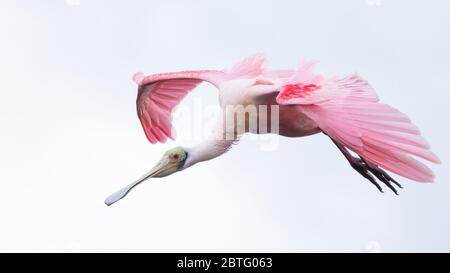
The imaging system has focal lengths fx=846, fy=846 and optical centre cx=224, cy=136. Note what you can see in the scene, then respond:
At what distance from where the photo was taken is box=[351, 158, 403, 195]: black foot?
388cm

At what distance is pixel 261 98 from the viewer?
13.0 feet

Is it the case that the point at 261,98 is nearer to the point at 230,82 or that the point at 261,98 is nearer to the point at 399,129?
the point at 230,82

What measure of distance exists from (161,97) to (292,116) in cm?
93

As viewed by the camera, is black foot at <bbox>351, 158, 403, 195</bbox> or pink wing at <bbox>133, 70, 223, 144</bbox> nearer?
black foot at <bbox>351, 158, 403, 195</bbox>

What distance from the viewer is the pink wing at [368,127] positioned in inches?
142

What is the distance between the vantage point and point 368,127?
3.65 m

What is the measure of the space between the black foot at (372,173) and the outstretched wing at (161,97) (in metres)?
→ 0.92

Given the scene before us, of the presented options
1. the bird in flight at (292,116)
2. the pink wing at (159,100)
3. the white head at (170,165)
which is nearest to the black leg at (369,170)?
the bird in flight at (292,116)

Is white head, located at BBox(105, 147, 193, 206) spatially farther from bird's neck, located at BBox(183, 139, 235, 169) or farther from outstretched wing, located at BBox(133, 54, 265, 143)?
outstretched wing, located at BBox(133, 54, 265, 143)

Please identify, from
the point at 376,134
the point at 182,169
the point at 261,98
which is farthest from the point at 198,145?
the point at 376,134

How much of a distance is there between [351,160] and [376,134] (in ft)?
1.13

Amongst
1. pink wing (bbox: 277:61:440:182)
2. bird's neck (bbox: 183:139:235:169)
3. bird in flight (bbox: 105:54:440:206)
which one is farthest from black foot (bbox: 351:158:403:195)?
bird's neck (bbox: 183:139:235:169)

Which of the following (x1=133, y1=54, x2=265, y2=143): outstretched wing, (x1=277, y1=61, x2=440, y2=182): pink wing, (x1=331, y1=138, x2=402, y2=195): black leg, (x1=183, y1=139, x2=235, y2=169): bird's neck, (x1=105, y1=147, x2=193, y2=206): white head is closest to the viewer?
(x1=277, y1=61, x2=440, y2=182): pink wing

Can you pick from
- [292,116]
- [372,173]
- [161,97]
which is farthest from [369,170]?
[161,97]
